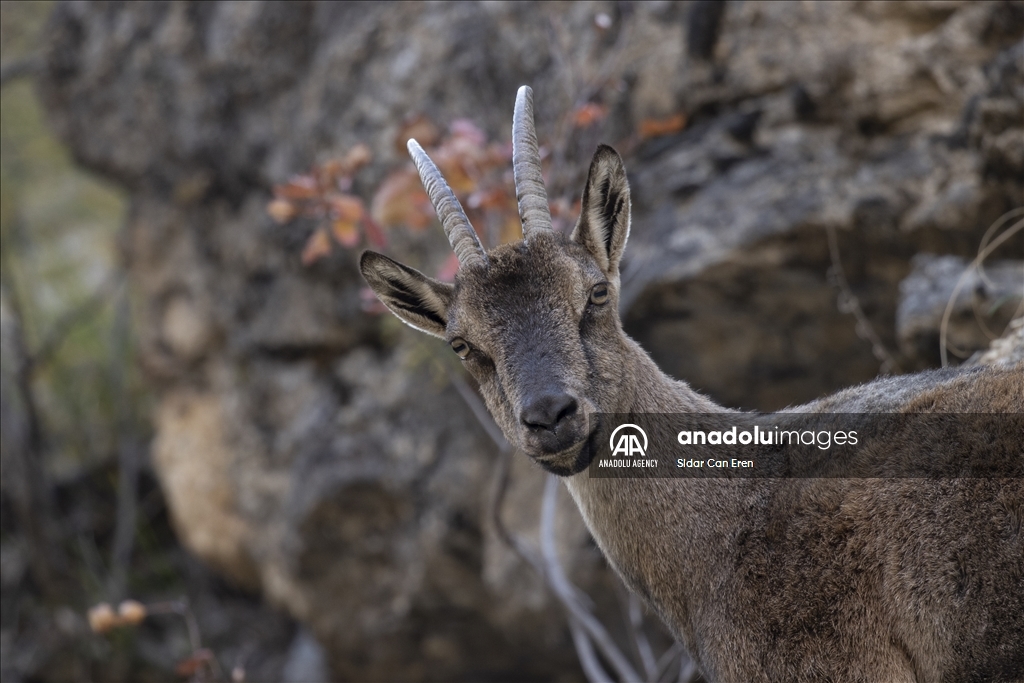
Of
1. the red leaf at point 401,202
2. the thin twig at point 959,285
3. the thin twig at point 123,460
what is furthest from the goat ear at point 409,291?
the thin twig at point 123,460

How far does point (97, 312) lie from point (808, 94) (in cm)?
1283

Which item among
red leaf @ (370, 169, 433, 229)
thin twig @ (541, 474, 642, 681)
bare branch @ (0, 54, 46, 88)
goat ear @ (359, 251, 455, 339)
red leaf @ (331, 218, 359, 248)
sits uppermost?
bare branch @ (0, 54, 46, 88)

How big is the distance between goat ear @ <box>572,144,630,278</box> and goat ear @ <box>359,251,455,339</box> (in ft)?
2.58

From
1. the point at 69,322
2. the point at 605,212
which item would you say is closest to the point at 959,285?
the point at 605,212

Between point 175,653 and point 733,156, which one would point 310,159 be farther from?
point 175,653

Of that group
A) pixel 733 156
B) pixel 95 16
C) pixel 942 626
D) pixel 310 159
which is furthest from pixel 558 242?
pixel 95 16

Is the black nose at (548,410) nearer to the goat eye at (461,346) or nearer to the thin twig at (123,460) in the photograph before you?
the goat eye at (461,346)

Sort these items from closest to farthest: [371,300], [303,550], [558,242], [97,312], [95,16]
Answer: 1. [558,242]
2. [371,300]
3. [303,550]
4. [95,16]
5. [97,312]

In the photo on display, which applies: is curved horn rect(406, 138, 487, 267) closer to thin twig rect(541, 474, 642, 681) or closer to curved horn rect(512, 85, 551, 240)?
curved horn rect(512, 85, 551, 240)

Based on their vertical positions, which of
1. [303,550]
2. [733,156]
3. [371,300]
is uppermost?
[733,156]

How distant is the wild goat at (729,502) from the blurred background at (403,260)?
1650 millimetres

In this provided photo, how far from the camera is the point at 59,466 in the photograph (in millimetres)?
14984

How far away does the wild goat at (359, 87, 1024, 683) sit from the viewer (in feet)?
12.9

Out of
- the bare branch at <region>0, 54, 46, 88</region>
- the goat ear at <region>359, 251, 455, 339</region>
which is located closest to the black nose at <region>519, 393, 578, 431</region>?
the goat ear at <region>359, 251, 455, 339</region>
